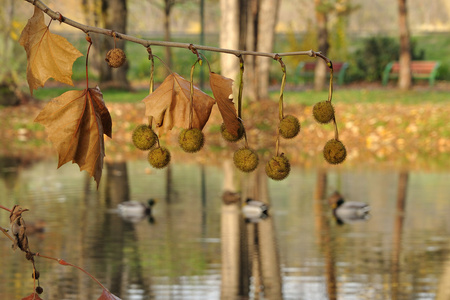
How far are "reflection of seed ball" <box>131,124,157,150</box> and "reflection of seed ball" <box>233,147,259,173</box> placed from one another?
147 mm

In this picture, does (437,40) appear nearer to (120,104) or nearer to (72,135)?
(120,104)

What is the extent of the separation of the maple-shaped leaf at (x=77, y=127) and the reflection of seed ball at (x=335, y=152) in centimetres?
39

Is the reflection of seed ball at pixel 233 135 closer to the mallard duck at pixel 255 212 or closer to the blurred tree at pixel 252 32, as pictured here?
the mallard duck at pixel 255 212

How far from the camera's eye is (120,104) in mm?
23812

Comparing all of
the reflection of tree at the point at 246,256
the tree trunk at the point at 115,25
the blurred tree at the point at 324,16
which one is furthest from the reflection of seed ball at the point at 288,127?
the tree trunk at the point at 115,25

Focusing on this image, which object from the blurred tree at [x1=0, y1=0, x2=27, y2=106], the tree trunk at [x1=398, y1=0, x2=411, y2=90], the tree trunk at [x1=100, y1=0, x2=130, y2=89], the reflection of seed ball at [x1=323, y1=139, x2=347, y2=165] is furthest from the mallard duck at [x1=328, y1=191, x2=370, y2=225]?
the tree trunk at [x1=100, y1=0, x2=130, y2=89]

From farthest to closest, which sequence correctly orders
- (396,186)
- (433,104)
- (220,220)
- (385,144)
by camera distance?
(433,104) → (385,144) → (396,186) → (220,220)

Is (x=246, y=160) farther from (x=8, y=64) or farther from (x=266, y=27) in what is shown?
(x=8, y=64)

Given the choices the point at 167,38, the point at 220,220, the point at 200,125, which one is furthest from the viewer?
the point at 167,38

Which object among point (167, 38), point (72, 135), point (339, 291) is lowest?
point (339, 291)

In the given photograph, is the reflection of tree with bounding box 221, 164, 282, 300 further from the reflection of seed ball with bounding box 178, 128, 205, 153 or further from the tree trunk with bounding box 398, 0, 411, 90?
the tree trunk with bounding box 398, 0, 411, 90

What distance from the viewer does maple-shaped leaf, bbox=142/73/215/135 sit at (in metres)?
1.44

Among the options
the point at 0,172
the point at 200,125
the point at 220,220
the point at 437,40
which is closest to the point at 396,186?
the point at 220,220

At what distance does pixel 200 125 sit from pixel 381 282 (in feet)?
27.6
